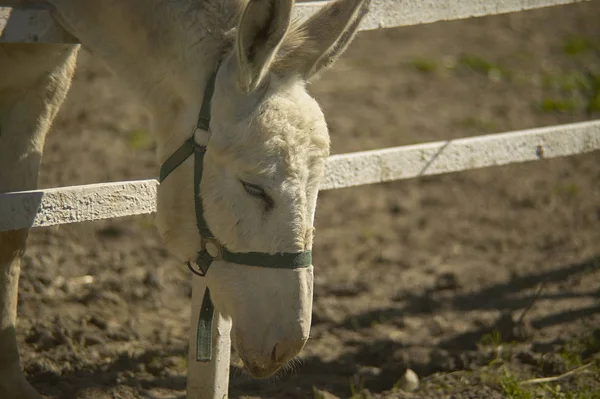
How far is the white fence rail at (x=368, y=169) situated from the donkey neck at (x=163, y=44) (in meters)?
0.32

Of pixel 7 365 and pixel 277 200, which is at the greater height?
pixel 277 200

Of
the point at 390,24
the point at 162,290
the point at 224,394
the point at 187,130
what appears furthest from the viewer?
the point at 162,290

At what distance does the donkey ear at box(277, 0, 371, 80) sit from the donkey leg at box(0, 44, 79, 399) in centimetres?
97

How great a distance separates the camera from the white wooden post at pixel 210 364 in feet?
9.26

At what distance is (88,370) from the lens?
3195mm

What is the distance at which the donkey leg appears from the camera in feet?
9.37

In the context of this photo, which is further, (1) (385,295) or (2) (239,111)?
(1) (385,295)

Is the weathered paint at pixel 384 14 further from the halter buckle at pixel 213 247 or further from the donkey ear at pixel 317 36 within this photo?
the halter buckle at pixel 213 247

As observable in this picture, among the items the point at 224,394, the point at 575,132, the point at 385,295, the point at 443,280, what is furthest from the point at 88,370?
the point at 575,132

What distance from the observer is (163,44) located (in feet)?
8.15

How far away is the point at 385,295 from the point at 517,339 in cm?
82

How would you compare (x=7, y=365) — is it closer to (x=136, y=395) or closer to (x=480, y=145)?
(x=136, y=395)

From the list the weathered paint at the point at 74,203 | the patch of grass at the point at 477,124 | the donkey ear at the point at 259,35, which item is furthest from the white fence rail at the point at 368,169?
the patch of grass at the point at 477,124

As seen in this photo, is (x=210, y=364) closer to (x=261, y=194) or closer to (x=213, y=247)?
(x=213, y=247)
